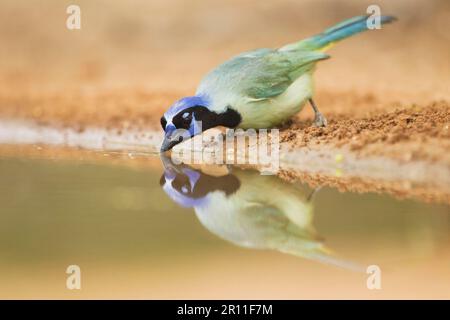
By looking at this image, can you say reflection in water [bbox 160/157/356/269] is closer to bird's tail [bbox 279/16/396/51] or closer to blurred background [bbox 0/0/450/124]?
bird's tail [bbox 279/16/396/51]

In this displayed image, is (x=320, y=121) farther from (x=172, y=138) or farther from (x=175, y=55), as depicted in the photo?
(x=175, y=55)

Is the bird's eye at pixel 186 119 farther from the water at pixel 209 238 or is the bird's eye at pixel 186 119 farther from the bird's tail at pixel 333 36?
the bird's tail at pixel 333 36

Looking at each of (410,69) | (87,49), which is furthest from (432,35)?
(87,49)

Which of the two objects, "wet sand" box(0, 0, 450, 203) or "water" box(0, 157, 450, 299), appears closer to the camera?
"water" box(0, 157, 450, 299)

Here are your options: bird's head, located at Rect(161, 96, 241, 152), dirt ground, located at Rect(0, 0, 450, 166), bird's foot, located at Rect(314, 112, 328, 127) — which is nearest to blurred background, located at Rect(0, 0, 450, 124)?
dirt ground, located at Rect(0, 0, 450, 166)

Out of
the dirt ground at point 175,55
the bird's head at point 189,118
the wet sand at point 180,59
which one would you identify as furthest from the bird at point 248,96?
the dirt ground at point 175,55

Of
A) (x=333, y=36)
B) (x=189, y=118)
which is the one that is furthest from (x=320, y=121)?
(x=189, y=118)

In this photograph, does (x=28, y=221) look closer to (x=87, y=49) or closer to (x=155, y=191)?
(x=155, y=191)

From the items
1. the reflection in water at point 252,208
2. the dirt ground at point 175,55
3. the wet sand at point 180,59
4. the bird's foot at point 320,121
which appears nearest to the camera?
the reflection in water at point 252,208
